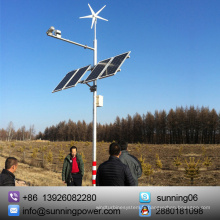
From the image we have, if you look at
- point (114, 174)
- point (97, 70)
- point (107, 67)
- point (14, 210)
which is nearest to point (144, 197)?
point (114, 174)

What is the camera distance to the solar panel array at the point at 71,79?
11.1 meters

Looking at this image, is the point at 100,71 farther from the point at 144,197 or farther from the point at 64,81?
the point at 144,197

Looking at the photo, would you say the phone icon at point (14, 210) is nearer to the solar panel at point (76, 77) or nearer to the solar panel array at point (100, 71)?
the solar panel array at point (100, 71)

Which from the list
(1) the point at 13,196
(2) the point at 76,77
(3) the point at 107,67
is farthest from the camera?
(2) the point at 76,77

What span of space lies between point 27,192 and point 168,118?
243 feet

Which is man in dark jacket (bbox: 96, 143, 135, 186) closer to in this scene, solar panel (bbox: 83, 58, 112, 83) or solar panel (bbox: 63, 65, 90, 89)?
solar panel (bbox: 83, 58, 112, 83)

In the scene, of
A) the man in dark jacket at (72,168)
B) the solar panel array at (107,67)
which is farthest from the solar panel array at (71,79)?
the man in dark jacket at (72,168)

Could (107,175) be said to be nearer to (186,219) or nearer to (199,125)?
(186,219)

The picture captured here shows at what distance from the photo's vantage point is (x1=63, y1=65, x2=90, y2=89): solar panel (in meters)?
11.0

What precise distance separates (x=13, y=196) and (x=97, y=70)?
6890mm

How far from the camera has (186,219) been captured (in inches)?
143

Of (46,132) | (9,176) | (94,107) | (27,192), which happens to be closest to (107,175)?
(27,192)

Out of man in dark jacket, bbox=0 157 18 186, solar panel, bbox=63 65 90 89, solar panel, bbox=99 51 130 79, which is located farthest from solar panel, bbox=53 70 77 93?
man in dark jacket, bbox=0 157 18 186

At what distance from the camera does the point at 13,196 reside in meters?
3.97
